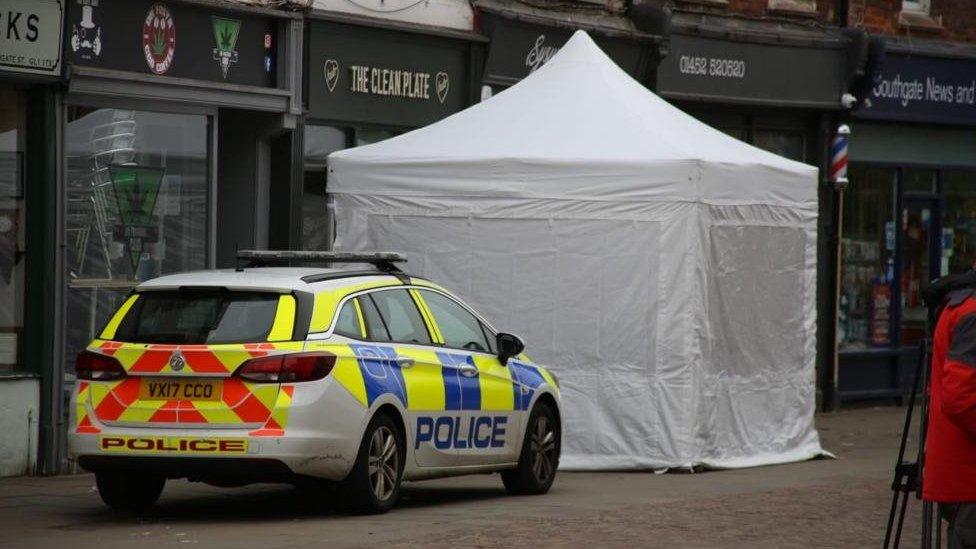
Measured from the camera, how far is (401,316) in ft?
40.1

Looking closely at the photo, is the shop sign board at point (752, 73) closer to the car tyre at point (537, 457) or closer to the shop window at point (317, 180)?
the shop window at point (317, 180)

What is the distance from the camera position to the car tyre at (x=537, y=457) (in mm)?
13156

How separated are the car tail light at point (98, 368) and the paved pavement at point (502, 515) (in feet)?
2.79

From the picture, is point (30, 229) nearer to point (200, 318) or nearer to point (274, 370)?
point (200, 318)

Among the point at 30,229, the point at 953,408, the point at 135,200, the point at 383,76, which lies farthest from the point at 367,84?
the point at 953,408

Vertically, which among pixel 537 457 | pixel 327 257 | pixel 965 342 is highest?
pixel 327 257

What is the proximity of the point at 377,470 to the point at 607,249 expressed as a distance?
4133mm

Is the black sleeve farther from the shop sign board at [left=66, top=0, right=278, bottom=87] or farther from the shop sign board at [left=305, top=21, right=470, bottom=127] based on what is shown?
the shop sign board at [left=305, top=21, right=470, bottom=127]

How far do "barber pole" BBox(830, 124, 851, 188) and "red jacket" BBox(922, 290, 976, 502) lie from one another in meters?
15.6

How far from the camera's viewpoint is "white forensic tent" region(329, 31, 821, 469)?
14977 mm

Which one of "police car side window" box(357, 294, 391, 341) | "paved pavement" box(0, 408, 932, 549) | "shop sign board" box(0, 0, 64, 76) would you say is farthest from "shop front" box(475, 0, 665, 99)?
"police car side window" box(357, 294, 391, 341)

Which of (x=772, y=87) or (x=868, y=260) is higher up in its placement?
(x=772, y=87)

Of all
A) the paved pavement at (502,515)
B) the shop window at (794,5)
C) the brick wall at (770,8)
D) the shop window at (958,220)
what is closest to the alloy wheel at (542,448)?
the paved pavement at (502,515)

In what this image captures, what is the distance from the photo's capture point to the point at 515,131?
51.3ft
